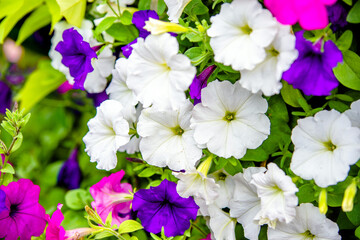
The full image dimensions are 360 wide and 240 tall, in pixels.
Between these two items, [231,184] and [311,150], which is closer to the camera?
[311,150]

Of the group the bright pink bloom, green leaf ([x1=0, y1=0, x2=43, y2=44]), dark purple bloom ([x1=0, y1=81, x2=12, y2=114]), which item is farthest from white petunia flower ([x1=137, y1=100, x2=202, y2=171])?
dark purple bloom ([x1=0, y1=81, x2=12, y2=114])

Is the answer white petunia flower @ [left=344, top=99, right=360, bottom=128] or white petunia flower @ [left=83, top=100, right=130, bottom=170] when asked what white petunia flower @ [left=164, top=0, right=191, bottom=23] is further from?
white petunia flower @ [left=344, top=99, right=360, bottom=128]

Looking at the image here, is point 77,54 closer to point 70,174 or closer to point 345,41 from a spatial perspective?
point 70,174

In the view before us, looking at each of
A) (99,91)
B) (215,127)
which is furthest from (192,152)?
(99,91)

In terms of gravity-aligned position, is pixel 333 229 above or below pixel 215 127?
below

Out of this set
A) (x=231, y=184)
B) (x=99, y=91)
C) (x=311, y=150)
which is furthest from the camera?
(x=99, y=91)

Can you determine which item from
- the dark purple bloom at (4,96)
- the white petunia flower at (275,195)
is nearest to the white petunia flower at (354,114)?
the white petunia flower at (275,195)

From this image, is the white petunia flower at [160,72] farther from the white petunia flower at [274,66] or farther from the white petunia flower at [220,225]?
the white petunia flower at [220,225]

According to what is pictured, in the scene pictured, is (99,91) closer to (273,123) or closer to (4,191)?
(4,191)
